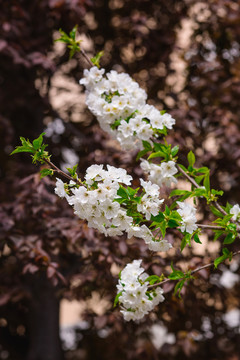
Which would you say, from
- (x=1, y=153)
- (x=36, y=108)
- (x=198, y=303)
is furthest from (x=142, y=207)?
(x=1, y=153)

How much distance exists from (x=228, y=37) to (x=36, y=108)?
1.50 metres

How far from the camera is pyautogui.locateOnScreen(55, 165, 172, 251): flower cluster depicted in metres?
1.38

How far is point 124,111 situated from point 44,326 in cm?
188

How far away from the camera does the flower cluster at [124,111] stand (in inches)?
73.7

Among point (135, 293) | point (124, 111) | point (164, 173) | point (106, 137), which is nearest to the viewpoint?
point (135, 293)

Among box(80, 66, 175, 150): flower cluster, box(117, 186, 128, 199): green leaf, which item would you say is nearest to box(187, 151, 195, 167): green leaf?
box(80, 66, 175, 150): flower cluster

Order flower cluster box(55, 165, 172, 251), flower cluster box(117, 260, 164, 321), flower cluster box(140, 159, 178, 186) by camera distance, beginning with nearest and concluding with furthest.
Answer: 1. flower cluster box(55, 165, 172, 251)
2. flower cluster box(117, 260, 164, 321)
3. flower cluster box(140, 159, 178, 186)

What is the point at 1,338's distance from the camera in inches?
126

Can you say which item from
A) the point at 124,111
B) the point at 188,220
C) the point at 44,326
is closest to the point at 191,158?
the point at 124,111

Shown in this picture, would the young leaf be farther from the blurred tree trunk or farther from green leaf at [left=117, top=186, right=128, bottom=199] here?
the blurred tree trunk

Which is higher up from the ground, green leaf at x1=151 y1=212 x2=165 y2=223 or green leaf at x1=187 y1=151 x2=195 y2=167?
green leaf at x1=187 y1=151 x2=195 y2=167

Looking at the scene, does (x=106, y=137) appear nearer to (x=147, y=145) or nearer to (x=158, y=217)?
(x=147, y=145)

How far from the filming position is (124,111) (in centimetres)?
193

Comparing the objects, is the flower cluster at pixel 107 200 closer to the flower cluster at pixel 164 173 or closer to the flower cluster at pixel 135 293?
the flower cluster at pixel 135 293
